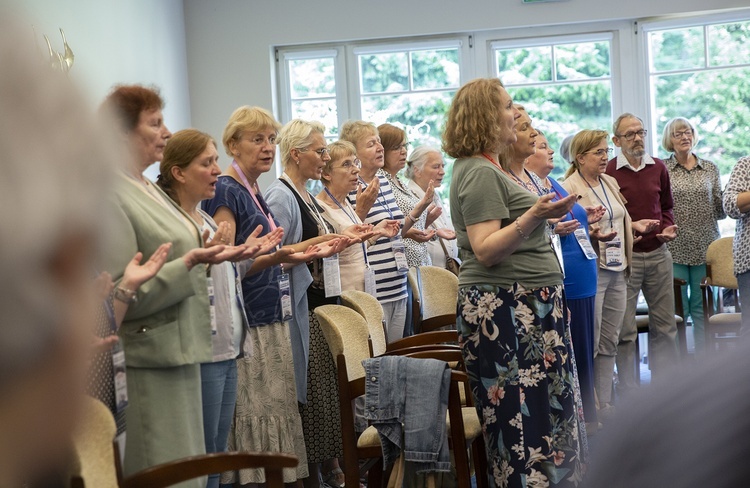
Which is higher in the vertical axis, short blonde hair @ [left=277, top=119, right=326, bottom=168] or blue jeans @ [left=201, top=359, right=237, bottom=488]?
short blonde hair @ [left=277, top=119, right=326, bottom=168]

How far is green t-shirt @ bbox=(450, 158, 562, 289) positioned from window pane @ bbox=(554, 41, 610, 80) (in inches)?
225

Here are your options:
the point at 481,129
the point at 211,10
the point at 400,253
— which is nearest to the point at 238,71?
the point at 211,10

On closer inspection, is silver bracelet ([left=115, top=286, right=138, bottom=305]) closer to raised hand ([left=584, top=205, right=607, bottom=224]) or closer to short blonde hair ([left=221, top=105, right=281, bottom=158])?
short blonde hair ([left=221, top=105, right=281, bottom=158])

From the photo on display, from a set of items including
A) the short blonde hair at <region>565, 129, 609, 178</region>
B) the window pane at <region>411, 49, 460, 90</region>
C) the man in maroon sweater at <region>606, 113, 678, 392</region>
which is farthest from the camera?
the window pane at <region>411, 49, 460, 90</region>

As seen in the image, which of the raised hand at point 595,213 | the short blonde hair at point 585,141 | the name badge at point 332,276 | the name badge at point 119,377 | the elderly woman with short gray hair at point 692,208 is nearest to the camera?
the name badge at point 119,377

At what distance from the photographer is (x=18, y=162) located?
13.3 inches

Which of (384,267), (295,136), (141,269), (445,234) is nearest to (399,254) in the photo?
(384,267)

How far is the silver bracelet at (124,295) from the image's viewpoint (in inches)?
86.8

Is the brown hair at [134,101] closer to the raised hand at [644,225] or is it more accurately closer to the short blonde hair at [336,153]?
the short blonde hair at [336,153]

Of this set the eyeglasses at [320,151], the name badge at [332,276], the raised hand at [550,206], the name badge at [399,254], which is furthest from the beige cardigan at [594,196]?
the raised hand at [550,206]

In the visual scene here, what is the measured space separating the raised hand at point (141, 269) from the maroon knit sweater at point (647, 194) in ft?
13.8

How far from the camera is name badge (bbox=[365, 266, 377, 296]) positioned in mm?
4254

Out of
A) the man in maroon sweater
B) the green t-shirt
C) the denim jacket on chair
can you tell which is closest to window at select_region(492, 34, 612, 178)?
the man in maroon sweater

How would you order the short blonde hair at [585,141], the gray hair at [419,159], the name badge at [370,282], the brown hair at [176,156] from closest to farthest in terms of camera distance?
the brown hair at [176,156] < the name badge at [370,282] < the short blonde hair at [585,141] < the gray hair at [419,159]
